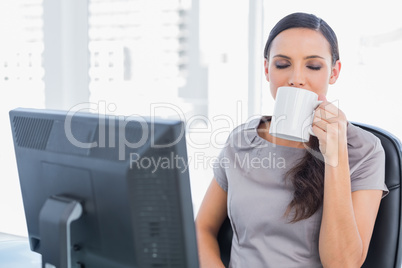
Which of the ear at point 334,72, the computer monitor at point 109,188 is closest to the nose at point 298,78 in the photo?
the ear at point 334,72

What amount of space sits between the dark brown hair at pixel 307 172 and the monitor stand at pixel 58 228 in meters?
0.59

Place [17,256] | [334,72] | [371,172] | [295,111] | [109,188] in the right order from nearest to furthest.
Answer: [109,188], [295,111], [371,172], [334,72], [17,256]

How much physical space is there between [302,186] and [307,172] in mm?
44

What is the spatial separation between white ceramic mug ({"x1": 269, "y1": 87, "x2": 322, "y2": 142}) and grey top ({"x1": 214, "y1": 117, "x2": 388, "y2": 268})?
0.22 m

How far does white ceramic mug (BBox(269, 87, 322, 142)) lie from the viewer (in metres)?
0.92

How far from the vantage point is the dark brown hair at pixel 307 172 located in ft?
3.53

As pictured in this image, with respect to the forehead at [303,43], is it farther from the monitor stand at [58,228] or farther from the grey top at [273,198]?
the monitor stand at [58,228]

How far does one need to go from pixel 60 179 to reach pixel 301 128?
506 mm

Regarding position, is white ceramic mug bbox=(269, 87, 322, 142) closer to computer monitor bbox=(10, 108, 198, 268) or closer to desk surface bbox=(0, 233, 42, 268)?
computer monitor bbox=(10, 108, 198, 268)

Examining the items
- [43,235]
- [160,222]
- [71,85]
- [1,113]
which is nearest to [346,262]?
[160,222]

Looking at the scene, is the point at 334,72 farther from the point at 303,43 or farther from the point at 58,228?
the point at 58,228

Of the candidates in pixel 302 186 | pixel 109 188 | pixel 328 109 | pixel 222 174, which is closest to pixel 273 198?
pixel 302 186

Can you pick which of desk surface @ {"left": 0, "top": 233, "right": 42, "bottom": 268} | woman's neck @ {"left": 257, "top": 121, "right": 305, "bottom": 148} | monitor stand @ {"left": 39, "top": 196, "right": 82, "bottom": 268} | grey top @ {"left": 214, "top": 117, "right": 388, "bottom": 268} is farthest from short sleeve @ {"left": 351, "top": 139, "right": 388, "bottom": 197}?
desk surface @ {"left": 0, "top": 233, "right": 42, "bottom": 268}

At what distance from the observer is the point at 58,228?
68cm
